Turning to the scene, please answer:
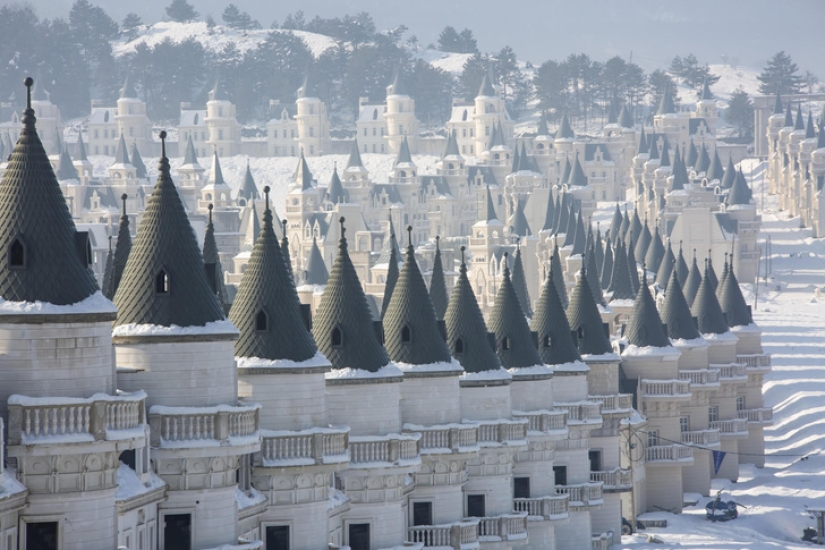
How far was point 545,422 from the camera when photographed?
47688 millimetres

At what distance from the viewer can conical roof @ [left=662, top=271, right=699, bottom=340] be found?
73688mm

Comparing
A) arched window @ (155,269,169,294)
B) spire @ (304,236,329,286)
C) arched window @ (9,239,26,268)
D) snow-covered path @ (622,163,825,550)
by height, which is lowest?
snow-covered path @ (622,163,825,550)

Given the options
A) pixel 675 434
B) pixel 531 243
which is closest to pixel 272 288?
pixel 675 434

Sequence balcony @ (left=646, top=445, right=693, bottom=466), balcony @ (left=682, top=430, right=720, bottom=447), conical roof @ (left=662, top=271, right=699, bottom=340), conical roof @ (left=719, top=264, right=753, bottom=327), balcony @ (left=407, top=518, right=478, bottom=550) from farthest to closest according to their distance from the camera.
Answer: conical roof @ (left=719, top=264, right=753, bottom=327) < conical roof @ (left=662, top=271, right=699, bottom=340) < balcony @ (left=682, top=430, right=720, bottom=447) < balcony @ (left=646, top=445, right=693, bottom=466) < balcony @ (left=407, top=518, right=478, bottom=550)

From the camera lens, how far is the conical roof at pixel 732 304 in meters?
85.9

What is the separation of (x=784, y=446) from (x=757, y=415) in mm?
4960

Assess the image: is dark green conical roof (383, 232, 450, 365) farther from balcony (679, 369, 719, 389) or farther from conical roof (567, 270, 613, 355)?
balcony (679, 369, 719, 389)

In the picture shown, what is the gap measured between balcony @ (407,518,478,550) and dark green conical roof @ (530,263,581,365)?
35.9 feet

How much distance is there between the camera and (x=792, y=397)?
100 meters

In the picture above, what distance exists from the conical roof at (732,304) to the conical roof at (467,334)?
42.2 metres

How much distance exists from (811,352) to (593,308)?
6140 cm

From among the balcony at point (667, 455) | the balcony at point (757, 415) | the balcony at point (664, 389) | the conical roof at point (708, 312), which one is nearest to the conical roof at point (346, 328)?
the balcony at point (664, 389)

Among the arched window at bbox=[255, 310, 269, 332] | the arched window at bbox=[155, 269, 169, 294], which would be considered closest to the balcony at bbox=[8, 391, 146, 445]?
the arched window at bbox=[155, 269, 169, 294]

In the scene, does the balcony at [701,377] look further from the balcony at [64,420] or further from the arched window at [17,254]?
the arched window at [17,254]
